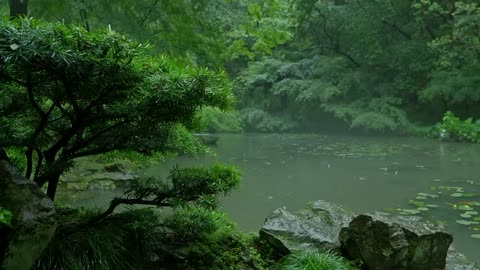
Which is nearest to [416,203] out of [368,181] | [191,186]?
[368,181]

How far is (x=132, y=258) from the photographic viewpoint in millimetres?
2961

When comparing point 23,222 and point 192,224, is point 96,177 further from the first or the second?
point 23,222

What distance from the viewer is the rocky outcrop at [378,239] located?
11.8 feet

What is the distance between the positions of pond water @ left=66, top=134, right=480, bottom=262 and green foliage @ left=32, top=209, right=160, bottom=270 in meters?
2.87

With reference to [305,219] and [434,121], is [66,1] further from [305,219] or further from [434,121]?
[434,121]

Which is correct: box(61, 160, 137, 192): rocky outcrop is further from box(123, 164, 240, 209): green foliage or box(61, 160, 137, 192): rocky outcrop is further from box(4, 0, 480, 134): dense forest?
box(4, 0, 480, 134): dense forest

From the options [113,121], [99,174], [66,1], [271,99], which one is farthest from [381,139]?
[113,121]

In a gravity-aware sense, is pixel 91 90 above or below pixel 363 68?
below

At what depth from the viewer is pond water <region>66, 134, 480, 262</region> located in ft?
21.2

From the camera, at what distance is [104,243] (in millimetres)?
2854

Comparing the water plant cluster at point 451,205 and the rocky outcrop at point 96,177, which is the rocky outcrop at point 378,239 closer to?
the water plant cluster at point 451,205

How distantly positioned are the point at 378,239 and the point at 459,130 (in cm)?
1339

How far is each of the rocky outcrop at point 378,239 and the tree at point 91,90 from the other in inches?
48.1

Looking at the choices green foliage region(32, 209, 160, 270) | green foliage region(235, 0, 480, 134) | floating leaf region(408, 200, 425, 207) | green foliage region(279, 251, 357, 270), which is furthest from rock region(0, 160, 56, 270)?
green foliage region(235, 0, 480, 134)
